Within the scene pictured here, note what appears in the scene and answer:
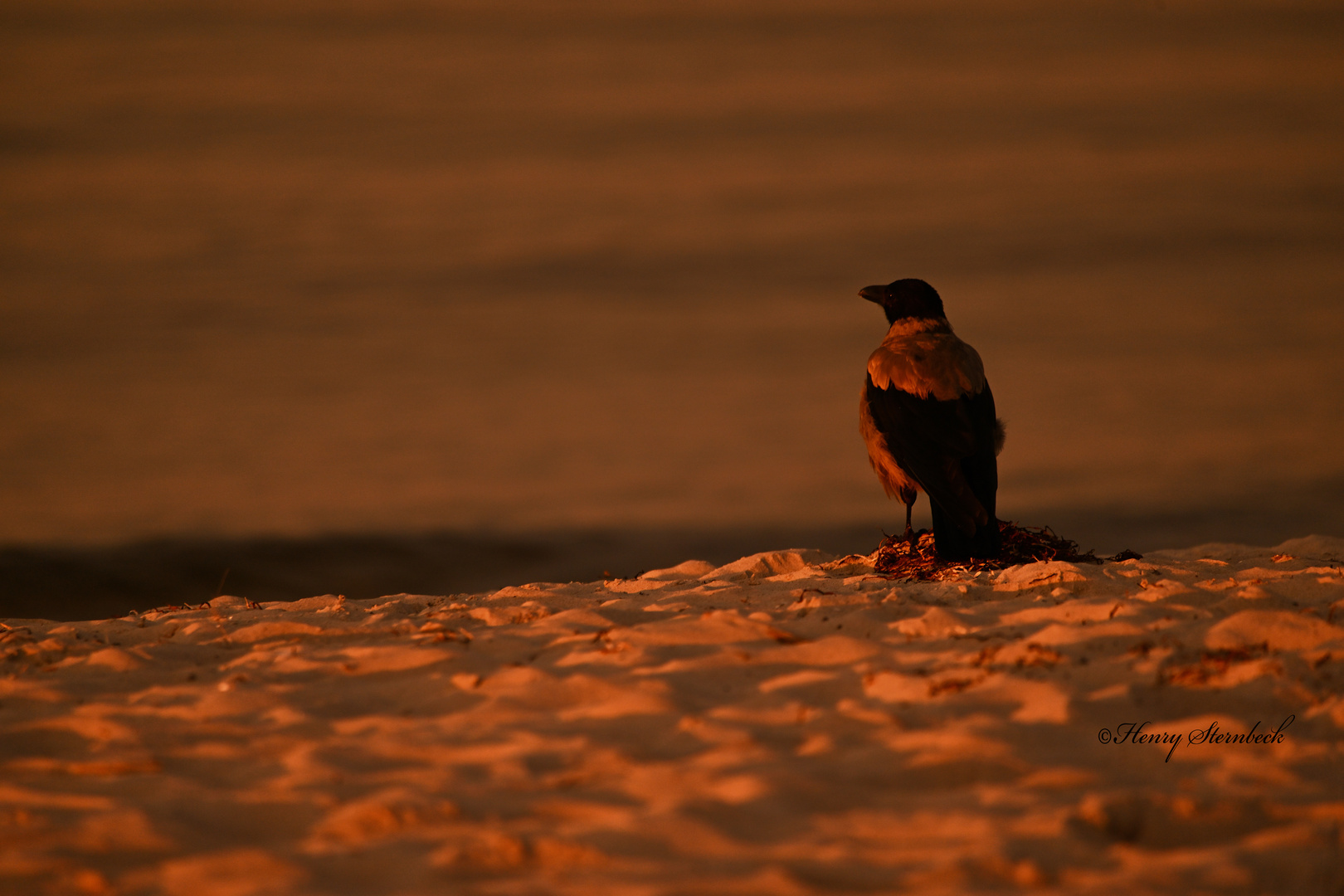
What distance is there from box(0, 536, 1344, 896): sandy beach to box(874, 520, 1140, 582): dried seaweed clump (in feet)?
3.30

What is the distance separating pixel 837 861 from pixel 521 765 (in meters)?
1.02

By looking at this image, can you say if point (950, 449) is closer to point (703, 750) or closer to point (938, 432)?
point (938, 432)

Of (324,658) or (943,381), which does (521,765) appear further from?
(943,381)

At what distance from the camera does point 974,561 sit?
5988mm

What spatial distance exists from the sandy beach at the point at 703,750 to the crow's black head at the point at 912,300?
2831mm

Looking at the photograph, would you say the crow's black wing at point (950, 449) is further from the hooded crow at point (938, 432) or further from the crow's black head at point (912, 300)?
the crow's black head at point (912, 300)

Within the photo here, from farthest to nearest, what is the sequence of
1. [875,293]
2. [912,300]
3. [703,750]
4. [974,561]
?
1. [875,293]
2. [912,300]
3. [974,561]
4. [703,750]

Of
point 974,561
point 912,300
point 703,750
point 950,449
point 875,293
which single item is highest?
point 875,293

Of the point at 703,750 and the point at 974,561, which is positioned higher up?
the point at 974,561

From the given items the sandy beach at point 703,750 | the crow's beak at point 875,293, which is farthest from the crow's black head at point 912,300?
the sandy beach at point 703,750

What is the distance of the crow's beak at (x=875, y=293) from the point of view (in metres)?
7.46

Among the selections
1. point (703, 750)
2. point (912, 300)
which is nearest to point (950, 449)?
point (912, 300)

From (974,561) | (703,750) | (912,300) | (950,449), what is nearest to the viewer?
(703,750)

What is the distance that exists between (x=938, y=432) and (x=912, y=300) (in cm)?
132
